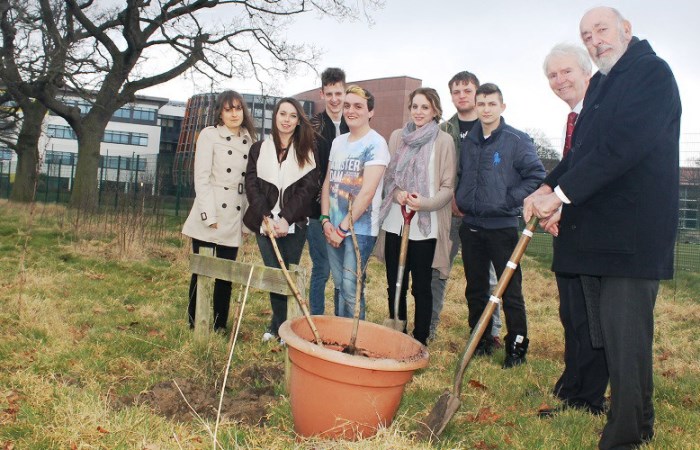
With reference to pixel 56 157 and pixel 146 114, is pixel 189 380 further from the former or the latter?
pixel 146 114

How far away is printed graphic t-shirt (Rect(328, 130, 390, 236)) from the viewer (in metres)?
4.36

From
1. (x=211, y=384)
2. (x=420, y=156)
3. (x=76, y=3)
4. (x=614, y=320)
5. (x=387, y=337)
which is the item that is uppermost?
(x=76, y=3)

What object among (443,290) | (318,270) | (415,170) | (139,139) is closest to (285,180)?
(318,270)

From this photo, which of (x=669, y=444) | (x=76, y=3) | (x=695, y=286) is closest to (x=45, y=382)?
(x=669, y=444)

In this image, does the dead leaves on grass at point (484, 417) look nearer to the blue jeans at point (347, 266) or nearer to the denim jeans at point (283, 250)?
the blue jeans at point (347, 266)

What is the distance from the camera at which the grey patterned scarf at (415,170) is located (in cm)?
461

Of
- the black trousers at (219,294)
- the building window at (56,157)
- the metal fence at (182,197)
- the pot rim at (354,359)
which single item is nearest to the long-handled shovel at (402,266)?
the pot rim at (354,359)

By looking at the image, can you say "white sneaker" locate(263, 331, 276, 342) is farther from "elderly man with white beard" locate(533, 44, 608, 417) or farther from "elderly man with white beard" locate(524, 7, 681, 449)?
"elderly man with white beard" locate(524, 7, 681, 449)

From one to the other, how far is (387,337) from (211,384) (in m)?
1.33

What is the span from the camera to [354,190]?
14.4 ft

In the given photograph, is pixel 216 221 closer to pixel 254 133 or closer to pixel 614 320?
pixel 254 133

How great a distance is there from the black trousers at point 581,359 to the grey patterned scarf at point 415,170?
1.23 m

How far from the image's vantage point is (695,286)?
1028 centimetres

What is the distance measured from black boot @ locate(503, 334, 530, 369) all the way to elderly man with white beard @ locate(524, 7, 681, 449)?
1.73 metres
